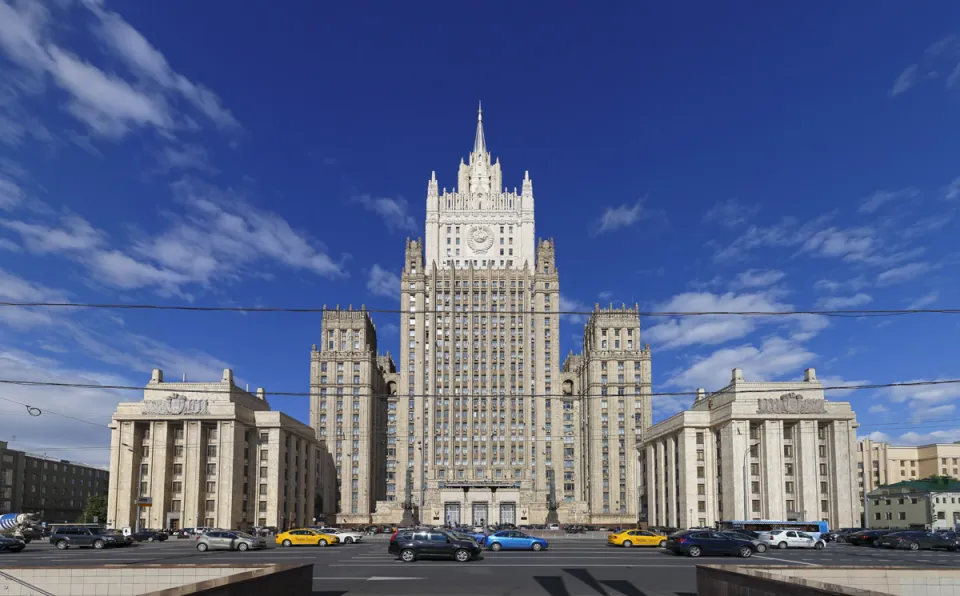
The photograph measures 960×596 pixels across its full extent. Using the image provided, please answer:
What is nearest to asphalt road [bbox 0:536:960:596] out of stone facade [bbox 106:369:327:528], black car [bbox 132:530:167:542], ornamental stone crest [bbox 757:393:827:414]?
black car [bbox 132:530:167:542]

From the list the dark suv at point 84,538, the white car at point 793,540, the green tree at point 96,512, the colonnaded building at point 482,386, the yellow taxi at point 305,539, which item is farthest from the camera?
the colonnaded building at point 482,386

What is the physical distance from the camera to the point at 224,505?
3880 inches

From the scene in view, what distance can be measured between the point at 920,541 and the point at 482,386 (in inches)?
3751

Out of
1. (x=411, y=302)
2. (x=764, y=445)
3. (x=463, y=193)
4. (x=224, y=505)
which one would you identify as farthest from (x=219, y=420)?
(x=463, y=193)

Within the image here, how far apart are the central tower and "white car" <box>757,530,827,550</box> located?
10253 centimetres

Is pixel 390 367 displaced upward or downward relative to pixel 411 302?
downward

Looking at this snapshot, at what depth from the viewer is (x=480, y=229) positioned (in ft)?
525

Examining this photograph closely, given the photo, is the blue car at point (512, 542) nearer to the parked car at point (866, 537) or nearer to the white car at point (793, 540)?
the white car at point (793, 540)

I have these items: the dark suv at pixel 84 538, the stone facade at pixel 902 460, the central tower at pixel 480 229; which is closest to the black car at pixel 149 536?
the dark suv at pixel 84 538

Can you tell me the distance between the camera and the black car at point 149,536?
73675 mm

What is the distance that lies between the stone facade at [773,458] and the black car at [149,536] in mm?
61383

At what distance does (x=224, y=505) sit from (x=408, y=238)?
73.2 meters

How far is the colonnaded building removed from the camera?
475 feet

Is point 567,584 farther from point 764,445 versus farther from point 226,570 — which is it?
point 764,445
